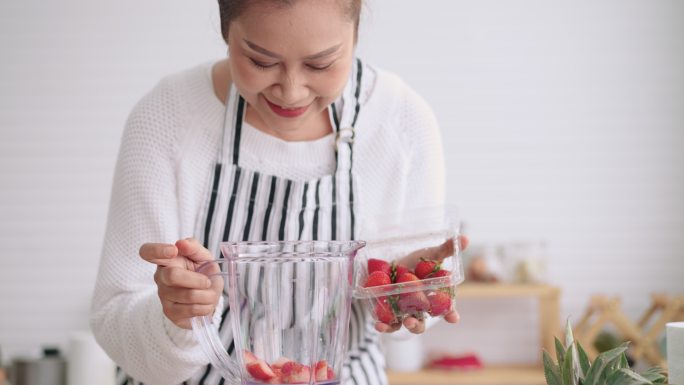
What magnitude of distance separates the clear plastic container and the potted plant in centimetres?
24

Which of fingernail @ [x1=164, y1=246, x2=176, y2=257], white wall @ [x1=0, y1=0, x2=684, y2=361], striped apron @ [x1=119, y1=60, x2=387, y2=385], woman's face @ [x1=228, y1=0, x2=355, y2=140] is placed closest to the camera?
fingernail @ [x1=164, y1=246, x2=176, y2=257]

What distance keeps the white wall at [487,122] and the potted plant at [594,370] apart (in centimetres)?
288

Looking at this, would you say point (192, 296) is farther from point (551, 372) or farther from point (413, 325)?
point (551, 372)

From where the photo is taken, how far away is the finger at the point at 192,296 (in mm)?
1081

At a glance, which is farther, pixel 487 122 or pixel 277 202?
pixel 487 122

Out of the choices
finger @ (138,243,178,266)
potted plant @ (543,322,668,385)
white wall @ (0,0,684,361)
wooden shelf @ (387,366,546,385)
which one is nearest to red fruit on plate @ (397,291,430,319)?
potted plant @ (543,322,668,385)

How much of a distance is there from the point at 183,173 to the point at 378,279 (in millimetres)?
455

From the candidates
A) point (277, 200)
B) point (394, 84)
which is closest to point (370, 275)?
point (277, 200)

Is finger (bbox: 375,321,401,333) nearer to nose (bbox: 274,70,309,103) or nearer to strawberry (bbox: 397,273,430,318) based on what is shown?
Result: strawberry (bbox: 397,273,430,318)

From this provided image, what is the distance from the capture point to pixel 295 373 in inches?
40.5

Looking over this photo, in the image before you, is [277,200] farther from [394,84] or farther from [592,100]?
[592,100]

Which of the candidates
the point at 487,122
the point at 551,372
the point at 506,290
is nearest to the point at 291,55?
the point at 551,372

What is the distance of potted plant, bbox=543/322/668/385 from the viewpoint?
3.14ft

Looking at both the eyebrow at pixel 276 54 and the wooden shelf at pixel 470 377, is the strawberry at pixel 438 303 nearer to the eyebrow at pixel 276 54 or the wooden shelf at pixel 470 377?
the eyebrow at pixel 276 54
